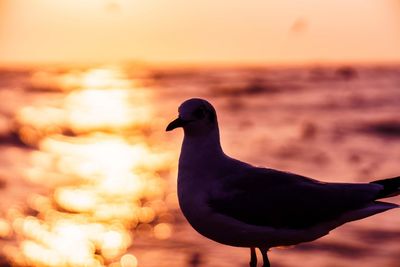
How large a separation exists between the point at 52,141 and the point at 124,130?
480cm

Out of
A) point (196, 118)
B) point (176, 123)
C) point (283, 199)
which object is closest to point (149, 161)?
point (283, 199)

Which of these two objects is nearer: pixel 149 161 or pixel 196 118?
pixel 196 118

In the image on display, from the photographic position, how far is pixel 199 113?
29.4 feet

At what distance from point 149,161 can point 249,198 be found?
23.1 metres

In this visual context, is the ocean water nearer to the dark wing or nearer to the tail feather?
the dark wing

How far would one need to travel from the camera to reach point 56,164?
101ft

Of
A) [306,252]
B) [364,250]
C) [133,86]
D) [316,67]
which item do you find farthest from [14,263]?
[316,67]

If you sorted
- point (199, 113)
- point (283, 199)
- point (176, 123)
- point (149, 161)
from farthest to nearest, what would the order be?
point (149, 161) → point (283, 199) → point (199, 113) → point (176, 123)

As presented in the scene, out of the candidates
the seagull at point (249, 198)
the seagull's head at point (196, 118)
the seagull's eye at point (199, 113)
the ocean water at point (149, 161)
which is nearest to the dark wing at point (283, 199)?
the seagull at point (249, 198)

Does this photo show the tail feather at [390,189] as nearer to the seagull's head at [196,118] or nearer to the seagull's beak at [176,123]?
the seagull's head at [196,118]

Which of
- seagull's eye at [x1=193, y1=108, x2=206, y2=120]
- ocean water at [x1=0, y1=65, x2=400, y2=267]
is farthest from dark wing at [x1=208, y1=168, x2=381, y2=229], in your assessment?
ocean water at [x1=0, y1=65, x2=400, y2=267]

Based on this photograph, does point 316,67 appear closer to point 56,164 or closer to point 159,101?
point 159,101

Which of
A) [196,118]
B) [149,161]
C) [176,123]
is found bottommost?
[176,123]

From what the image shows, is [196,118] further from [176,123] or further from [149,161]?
[149,161]
